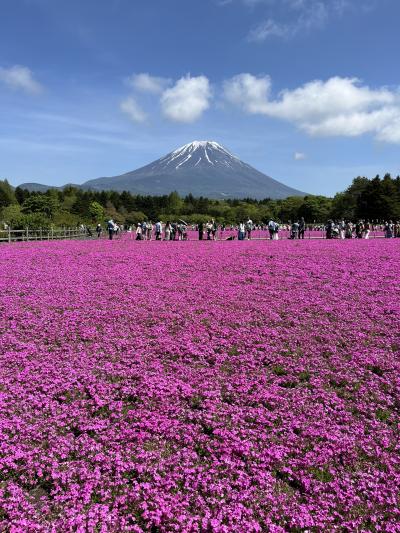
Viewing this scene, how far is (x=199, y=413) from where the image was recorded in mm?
6902

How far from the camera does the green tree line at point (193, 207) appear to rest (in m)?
109

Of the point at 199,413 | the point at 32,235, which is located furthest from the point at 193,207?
the point at 199,413

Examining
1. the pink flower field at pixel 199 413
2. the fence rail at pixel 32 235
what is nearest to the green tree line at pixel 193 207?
the fence rail at pixel 32 235

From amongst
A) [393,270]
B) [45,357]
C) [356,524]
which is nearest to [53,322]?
[45,357]

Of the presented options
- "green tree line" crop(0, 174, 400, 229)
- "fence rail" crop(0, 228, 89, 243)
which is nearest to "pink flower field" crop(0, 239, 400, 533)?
"fence rail" crop(0, 228, 89, 243)

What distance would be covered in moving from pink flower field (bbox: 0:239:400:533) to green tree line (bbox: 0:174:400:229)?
79327 millimetres

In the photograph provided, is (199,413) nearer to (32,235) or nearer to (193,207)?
(32,235)

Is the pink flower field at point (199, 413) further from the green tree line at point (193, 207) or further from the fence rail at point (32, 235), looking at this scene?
the green tree line at point (193, 207)

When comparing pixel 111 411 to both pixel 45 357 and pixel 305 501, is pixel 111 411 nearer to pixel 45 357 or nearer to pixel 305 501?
pixel 45 357

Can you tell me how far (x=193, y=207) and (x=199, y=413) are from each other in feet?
530

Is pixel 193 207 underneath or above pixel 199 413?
above

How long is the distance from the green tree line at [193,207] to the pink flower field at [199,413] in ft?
260

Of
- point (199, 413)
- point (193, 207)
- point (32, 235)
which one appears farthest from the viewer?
point (193, 207)

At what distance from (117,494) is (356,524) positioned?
109 inches
